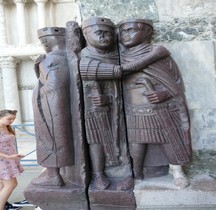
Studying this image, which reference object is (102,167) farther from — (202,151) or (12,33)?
(12,33)

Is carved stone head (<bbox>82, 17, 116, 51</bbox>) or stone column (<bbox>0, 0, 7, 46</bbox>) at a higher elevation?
stone column (<bbox>0, 0, 7, 46</bbox>)

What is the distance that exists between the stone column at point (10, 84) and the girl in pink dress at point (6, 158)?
13.6 feet

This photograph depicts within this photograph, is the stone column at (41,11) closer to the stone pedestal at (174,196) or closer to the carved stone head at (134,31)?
the carved stone head at (134,31)

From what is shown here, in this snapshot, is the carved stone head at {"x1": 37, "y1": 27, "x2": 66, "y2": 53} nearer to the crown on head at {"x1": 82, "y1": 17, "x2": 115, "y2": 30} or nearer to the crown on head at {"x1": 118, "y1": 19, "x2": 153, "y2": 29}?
the crown on head at {"x1": 82, "y1": 17, "x2": 115, "y2": 30}

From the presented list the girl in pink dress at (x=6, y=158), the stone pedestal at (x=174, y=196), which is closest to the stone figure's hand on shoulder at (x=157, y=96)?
the stone pedestal at (x=174, y=196)

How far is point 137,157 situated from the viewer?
152 centimetres

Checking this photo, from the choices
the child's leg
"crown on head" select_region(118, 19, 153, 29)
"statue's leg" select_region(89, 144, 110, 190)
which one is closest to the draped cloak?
"crown on head" select_region(118, 19, 153, 29)

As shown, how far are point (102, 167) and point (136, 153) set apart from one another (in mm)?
239

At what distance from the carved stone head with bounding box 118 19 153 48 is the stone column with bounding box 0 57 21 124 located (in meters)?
5.35

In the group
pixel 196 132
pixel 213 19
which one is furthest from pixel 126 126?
pixel 213 19

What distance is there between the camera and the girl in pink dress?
2.40 metres

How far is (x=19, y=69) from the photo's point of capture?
22.1 ft

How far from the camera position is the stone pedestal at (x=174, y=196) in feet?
4.64

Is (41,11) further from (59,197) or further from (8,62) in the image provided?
(59,197)
